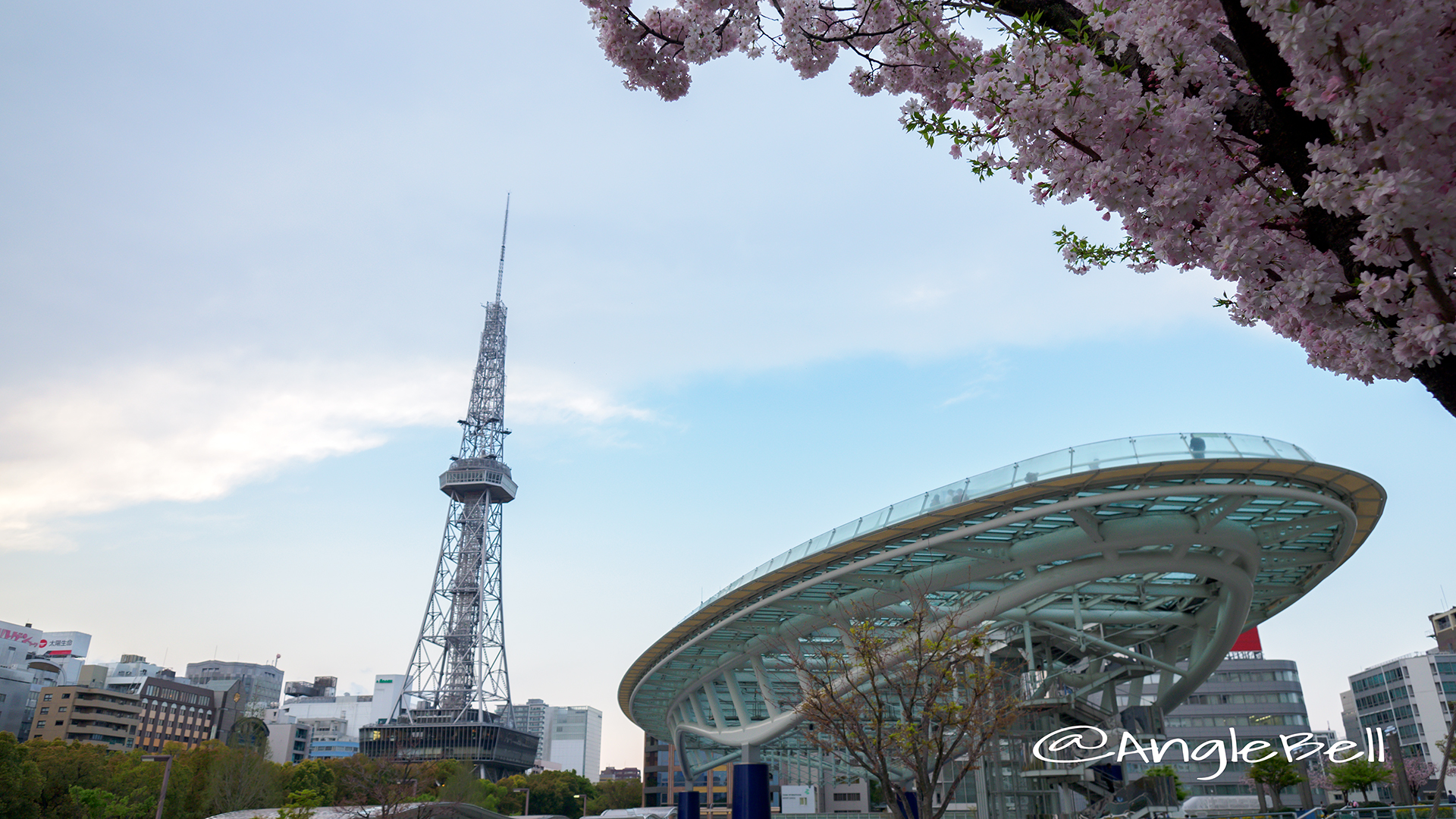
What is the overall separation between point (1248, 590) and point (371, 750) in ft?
323

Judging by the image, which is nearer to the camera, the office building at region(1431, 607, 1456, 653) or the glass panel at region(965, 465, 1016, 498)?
the glass panel at region(965, 465, 1016, 498)

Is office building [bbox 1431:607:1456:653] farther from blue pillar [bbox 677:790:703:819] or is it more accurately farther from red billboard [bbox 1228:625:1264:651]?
blue pillar [bbox 677:790:703:819]

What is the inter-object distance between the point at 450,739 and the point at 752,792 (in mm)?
76029

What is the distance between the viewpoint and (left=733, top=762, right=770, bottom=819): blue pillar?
34719 mm

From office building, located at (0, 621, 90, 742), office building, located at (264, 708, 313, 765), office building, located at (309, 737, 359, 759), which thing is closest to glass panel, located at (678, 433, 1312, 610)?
office building, located at (0, 621, 90, 742)

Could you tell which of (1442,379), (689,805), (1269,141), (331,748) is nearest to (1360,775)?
(689,805)

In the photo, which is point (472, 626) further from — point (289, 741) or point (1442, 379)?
point (1442, 379)

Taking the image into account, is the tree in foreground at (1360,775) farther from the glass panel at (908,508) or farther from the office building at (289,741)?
the office building at (289,741)

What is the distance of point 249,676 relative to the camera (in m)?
164

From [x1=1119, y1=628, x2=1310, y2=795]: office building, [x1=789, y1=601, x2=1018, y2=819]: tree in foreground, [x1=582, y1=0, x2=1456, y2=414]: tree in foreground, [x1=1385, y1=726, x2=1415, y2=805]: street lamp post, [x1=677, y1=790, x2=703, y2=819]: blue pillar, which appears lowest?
[x1=677, y1=790, x2=703, y2=819]: blue pillar

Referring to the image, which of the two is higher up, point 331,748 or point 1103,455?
point 1103,455

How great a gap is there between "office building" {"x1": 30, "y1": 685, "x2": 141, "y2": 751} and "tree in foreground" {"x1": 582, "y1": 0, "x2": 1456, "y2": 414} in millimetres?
118748

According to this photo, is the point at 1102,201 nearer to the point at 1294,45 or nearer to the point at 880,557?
the point at 1294,45

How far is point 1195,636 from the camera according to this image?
112 ft
